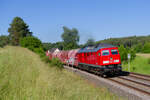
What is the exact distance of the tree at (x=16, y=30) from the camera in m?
72.6

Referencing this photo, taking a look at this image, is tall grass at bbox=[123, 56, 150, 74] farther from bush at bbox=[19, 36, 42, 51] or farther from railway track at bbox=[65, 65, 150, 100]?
bush at bbox=[19, 36, 42, 51]

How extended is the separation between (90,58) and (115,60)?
12.6ft

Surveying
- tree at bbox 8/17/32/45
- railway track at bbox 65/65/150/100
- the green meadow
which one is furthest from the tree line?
railway track at bbox 65/65/150/100

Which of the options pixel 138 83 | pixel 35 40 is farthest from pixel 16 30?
pixel 138 83

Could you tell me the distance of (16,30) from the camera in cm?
7256

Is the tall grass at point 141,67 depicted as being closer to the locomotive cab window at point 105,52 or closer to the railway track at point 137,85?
the locomotive cab window at point 105,52

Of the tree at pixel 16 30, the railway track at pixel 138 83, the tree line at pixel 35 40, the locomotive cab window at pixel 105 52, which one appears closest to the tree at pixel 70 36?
the tree line at pixel 35 40

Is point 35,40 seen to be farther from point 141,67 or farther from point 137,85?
point 137,85

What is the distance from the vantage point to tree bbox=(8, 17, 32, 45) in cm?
7256

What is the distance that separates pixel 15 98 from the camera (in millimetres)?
5520

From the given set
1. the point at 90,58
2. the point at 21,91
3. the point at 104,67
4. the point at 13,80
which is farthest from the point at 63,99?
the point at 90,58

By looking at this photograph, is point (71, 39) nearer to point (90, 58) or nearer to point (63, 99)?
point (90, 58)

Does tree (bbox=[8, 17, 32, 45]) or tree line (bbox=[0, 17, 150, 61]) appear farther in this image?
tree (bbox=[8, 17, 32, 45])

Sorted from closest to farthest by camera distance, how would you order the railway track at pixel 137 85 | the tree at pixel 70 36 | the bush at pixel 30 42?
the railway track at pixel 137 85
the bush at pixel 30 42
the tree at pixel 70 36
